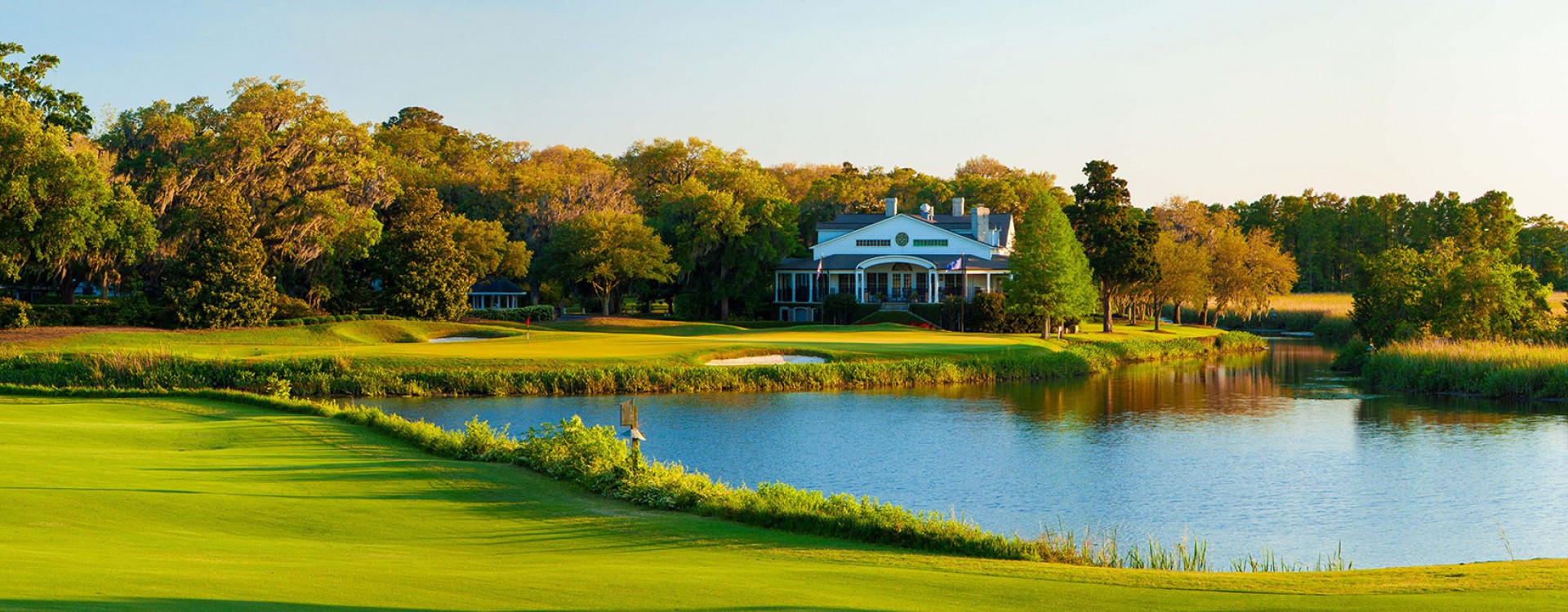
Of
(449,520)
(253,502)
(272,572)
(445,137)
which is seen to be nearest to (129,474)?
(253,502)

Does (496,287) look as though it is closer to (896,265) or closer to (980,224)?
(896,265)

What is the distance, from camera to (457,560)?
11609mm

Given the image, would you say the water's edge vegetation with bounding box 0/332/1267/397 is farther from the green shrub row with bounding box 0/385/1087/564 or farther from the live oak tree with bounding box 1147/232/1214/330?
the live oak tree with bounding box 1147/232/1214/330

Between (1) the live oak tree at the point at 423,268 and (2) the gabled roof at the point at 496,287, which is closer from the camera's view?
(1) the live oak tree at the point at 423,268

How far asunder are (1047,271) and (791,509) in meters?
47.2

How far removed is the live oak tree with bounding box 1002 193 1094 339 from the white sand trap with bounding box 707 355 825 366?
18.7m

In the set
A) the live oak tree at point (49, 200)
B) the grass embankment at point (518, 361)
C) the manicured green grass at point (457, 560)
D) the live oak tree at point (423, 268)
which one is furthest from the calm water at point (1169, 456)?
the live oak tree at point (423, 268)

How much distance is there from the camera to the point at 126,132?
220 ft

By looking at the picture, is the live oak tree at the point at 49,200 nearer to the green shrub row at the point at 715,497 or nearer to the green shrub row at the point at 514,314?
the green shrub row at the point at 514,314

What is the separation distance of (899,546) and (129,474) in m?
9.96

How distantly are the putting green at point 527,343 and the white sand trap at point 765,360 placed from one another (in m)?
0.47

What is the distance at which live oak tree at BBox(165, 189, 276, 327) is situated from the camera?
48969 millimetres

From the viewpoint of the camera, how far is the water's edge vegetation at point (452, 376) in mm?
35062

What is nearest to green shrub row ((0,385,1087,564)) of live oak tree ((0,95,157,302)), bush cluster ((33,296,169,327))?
live oak tree ((0,95,157,302))
